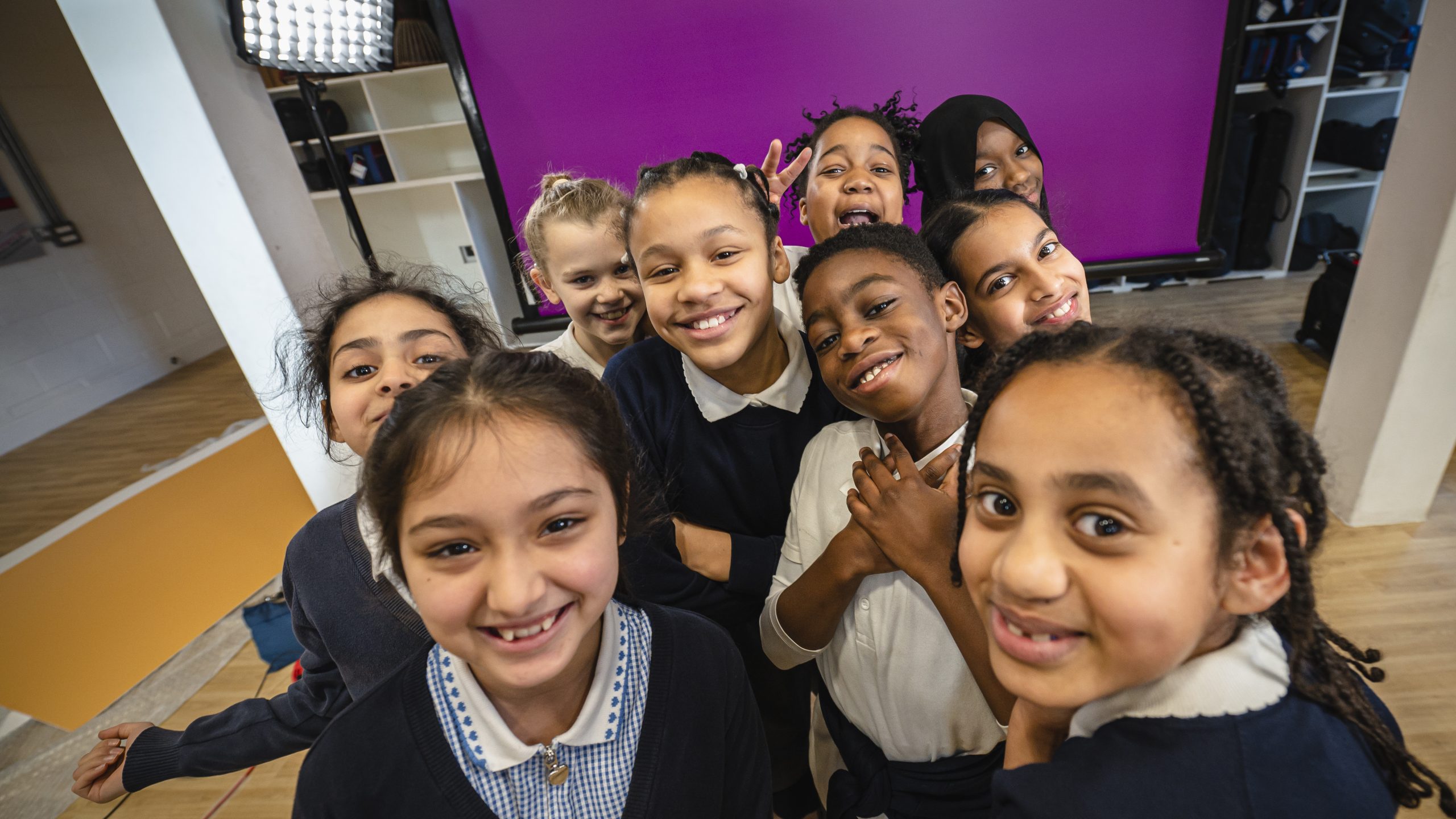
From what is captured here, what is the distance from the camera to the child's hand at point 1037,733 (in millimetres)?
645

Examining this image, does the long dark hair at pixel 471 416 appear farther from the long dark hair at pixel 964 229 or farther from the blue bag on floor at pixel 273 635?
the blue bag on floor at pixel 273 635

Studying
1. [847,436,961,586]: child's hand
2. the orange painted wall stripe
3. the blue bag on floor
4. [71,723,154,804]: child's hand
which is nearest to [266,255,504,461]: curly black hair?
[71,723,154,804]: child's hand

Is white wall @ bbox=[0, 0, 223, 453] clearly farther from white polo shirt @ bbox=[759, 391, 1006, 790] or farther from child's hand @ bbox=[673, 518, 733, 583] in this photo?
white polo shirt @ bbox=[759, 391, 1006, 790]

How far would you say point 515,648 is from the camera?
679 millimetres

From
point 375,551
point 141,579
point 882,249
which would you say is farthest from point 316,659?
point 141,579

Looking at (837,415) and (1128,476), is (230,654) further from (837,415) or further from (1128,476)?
(1128,476)

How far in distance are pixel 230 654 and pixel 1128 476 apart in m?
2.89

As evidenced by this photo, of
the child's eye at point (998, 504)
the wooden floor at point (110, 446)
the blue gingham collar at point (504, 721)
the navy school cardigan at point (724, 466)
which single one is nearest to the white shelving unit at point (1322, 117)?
the navy school cardigan at point (724, 466)

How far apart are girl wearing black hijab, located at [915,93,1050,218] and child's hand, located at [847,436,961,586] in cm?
107

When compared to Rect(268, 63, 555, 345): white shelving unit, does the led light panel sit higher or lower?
higher

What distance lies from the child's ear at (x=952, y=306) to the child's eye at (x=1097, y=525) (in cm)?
57

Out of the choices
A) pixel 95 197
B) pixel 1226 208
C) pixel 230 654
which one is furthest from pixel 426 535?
pixel 95 197

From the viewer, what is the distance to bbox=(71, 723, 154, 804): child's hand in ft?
3.26

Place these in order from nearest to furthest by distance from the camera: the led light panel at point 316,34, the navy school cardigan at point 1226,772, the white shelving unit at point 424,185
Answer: the navy school cardigan at point 1226,772 → the led light panel at point 316,34 → the white shelving unit at point 424,185
